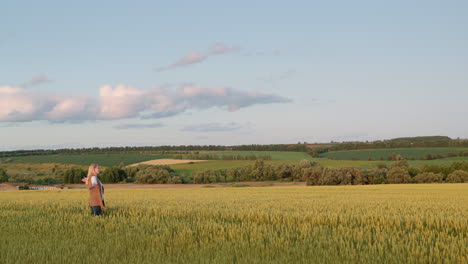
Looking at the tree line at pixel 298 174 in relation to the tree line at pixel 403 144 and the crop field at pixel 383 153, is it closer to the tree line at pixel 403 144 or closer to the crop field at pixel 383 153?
the crop field at pixel 383 153

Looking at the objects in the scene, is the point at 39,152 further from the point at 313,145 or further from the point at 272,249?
the point at 272,249

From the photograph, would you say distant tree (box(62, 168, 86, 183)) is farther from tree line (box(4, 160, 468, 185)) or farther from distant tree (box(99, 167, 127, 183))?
distant tree (box(99, 167, 127, 183))

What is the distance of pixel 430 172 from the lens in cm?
7031

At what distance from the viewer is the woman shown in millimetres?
13734

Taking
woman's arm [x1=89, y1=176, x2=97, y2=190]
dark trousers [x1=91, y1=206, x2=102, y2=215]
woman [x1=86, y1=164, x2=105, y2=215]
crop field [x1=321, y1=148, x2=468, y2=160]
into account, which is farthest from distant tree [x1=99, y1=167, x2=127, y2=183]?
woman's arm [x1=89, y1=176, x2=97, y2=190]

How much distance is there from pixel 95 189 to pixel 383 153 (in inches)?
4369

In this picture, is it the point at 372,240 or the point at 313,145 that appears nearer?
the point at 372,240

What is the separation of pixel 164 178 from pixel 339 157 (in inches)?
2041

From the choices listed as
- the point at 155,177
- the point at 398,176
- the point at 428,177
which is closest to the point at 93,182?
the point at 398,176

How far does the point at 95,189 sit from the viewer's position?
45.4 ft

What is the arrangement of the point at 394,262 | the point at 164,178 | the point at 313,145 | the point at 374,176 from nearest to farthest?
the point at 394,262 < the point at 374,176 < the point at 164,178 < the point at 313,145

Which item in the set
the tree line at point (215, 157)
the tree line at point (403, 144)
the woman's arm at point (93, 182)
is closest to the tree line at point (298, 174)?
the tree line at point (215, 157)

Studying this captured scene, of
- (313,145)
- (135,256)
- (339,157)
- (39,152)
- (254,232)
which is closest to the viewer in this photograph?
(135,256)

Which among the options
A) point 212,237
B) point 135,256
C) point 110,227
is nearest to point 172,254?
point 135,256
